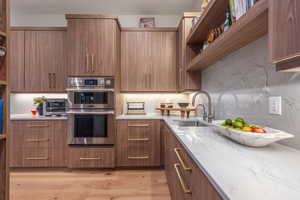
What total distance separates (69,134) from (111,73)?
111 centimetres

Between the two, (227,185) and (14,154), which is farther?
(14,154)

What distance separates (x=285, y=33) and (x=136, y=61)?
93.9 inches

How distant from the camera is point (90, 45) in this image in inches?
97.4

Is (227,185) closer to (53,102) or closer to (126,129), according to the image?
(126,129)

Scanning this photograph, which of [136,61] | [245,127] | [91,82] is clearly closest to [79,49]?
[91,82]

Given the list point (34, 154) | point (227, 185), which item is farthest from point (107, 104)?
point (227, 185)

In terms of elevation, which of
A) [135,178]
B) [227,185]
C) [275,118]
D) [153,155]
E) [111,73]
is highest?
[111,73]

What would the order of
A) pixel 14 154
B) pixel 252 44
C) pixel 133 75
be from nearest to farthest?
pixel 252 44
pixel 14 154
pixel 133 75

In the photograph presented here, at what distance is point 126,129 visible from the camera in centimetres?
252

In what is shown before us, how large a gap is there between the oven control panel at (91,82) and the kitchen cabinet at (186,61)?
111 cm

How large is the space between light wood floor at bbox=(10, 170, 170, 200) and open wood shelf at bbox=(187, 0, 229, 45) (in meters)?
1.96

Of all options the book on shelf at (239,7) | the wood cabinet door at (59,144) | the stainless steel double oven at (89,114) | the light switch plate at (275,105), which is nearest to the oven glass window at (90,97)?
the stainless steel double oven at (89,114)

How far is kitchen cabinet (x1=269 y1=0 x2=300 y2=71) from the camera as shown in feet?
1.79

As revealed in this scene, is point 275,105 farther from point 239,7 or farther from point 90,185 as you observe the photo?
point 90,185
